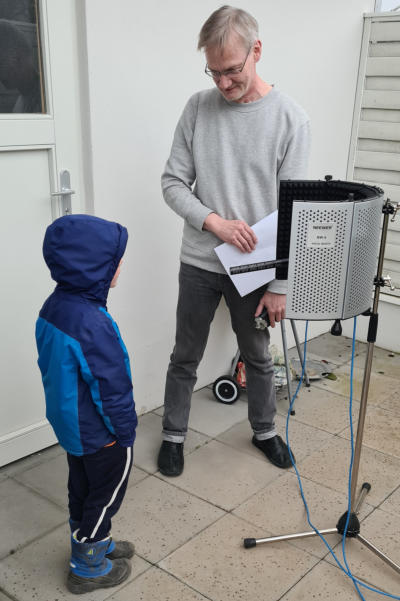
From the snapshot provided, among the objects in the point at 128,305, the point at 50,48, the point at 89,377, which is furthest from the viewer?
the point at 128,305

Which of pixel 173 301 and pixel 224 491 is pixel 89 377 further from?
pixel 173 301

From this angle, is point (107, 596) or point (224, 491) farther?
point (224, 491)

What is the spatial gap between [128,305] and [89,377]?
128 cm

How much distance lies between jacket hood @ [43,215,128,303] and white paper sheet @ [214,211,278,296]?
2.42 feet

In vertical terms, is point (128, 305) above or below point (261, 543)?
above

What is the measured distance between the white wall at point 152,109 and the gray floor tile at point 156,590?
122 centimetres

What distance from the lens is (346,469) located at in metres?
2.97

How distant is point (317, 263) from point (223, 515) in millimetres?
1211

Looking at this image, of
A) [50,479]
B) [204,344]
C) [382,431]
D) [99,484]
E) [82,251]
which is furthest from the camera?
[382,431]

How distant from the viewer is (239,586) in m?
2.24

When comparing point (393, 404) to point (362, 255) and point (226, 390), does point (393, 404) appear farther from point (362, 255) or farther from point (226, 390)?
point (362, 255)

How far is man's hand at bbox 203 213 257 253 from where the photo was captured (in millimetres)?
2514

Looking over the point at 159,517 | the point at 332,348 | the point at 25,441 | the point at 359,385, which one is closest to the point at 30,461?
the point at 25,441

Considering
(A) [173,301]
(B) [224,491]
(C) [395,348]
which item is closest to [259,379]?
(B) [224,491]
